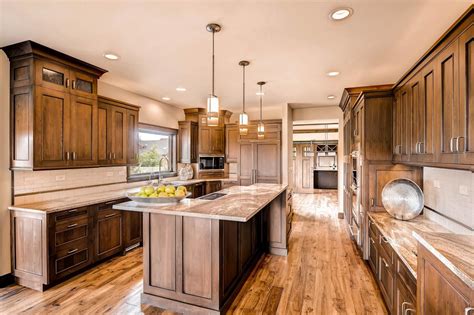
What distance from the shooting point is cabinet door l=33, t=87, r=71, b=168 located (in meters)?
2.83

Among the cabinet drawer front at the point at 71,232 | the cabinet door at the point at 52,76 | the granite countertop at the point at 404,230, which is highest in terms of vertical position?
the cabinet door at the point at 52,76

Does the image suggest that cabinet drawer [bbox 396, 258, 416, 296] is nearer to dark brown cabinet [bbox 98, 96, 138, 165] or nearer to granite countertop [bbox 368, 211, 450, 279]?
granite countertop [bbox 368, 211, 450, 279]

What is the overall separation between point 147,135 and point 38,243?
301 centimetres

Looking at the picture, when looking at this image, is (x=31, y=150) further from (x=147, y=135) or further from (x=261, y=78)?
(x=261, y=78)

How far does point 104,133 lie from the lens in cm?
375

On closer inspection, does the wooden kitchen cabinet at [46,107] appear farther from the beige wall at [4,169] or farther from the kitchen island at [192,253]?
the kitchen island at [192,253]

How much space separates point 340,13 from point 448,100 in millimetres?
1108

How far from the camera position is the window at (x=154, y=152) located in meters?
5.06

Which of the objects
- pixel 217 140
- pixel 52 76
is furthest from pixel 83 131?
pixel 217 140

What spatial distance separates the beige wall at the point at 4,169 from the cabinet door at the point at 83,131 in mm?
642

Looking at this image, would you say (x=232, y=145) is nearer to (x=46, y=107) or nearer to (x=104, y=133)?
(x=104, y=133)

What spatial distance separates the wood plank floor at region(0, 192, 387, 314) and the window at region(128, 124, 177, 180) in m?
1.72

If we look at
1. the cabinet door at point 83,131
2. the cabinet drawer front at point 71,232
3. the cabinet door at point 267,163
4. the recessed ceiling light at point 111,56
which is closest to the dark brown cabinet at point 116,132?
the cabinet door at point 83,131

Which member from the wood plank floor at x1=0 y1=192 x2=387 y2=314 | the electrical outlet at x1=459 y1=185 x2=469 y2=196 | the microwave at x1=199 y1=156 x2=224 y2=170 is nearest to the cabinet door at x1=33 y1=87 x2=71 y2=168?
the wood plank floor at x1=0 y1=192 x2=387 y2=314
